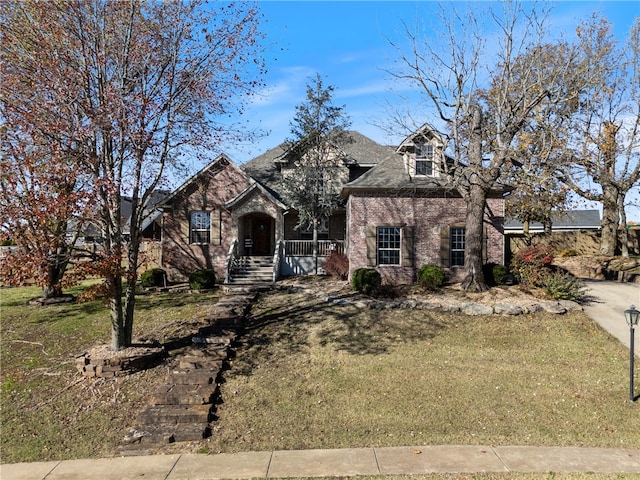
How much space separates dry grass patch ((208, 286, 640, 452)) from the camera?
23.1 feet

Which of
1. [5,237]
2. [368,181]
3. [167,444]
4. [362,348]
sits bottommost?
[167,444]

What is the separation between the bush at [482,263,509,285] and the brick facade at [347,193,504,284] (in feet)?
3.88

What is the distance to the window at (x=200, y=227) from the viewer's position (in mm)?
20031

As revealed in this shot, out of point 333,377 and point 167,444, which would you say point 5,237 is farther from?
point 333,377

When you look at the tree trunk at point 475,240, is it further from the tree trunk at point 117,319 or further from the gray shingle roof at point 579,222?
the gray shingle roof at point 579,222

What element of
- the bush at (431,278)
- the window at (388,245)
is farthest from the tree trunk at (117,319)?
the window at (388,245)

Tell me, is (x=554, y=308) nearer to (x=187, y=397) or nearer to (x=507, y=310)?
(x=507, y=310)

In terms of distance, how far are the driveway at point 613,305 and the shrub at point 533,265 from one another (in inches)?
62.6

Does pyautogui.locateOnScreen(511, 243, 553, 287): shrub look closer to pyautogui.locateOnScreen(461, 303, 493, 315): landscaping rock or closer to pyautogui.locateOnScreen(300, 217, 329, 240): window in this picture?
pyautogui.locateOnScreen(461, 303, 493, 315): landscaping rock

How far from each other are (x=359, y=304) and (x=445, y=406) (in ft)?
18.8

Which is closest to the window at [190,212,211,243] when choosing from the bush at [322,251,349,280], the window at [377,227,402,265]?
the bush at [322,251,349,280]

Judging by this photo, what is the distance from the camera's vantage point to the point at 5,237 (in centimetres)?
795

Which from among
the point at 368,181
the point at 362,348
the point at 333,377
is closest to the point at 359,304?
the point at 362,348

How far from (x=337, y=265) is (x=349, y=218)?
6.74 feet
